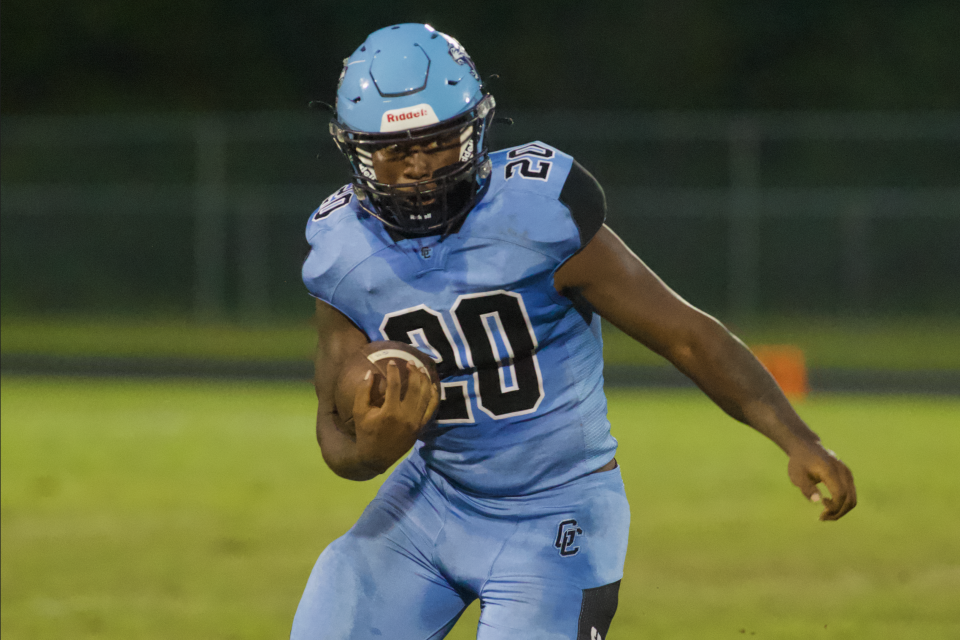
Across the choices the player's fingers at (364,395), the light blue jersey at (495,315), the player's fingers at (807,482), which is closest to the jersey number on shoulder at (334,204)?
the light blue jersey at (495,315)

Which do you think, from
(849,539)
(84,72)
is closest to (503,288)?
(849,539)

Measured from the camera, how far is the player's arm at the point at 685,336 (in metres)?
3.05

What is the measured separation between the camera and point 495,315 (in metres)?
3.14

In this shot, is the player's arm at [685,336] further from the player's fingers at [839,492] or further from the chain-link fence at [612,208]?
the chain-link fence at [612,208]

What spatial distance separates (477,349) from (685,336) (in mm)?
477

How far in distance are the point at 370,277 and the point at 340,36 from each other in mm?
20618

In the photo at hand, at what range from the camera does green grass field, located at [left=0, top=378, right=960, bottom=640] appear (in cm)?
542

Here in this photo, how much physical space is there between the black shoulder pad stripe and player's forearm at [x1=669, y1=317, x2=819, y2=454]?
1.09 feet

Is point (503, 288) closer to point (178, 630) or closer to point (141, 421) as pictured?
point (178, 630)

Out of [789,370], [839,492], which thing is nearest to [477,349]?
[839,492]

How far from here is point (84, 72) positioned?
76.1 feet

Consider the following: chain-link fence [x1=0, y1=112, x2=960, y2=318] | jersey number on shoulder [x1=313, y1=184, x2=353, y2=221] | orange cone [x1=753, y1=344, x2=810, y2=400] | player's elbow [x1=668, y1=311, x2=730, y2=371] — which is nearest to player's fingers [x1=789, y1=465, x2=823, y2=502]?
player's elbow [x1=668, y1=311, x2=730, y2=371]

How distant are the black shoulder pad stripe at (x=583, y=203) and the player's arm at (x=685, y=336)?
3cm

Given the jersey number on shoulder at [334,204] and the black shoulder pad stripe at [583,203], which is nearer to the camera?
the black shoulder pad stripe at [583,203]
